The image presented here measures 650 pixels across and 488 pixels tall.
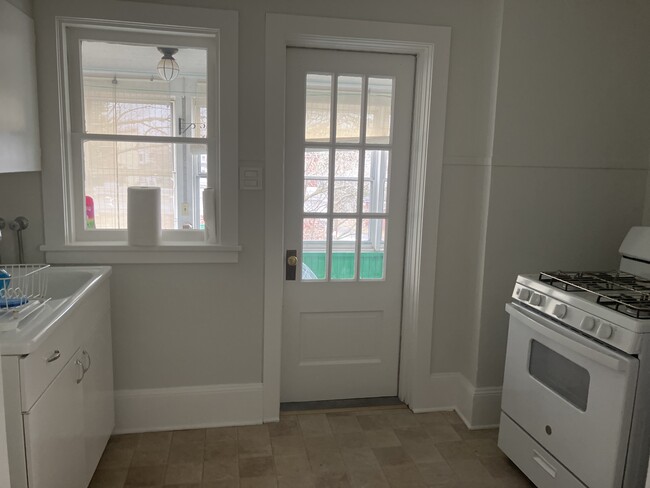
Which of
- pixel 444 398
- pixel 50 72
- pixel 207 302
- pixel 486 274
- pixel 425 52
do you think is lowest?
pixel 444 398

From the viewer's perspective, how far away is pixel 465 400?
9.64ft

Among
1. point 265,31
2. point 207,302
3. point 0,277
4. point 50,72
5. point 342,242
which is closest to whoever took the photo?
point 0,277

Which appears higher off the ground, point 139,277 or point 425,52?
point 425,52

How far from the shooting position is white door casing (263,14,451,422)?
8.48 feet

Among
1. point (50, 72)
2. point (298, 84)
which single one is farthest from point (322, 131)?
point (50, 72)

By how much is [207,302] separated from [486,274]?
59.0 inches

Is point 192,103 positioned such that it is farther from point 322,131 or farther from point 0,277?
point 0,277

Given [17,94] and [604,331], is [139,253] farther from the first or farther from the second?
[604,331]

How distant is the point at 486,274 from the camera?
2771 millimetres

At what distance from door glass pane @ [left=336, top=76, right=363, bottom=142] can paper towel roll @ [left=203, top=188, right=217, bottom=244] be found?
77 cm

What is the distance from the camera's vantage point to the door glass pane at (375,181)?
293cm

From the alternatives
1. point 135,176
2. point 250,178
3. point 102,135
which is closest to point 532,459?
point 250,178

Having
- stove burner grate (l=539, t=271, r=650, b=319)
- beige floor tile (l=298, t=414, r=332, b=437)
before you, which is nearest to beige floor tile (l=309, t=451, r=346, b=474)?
beige floor tile (l=298, t=414, r=332, b=437)

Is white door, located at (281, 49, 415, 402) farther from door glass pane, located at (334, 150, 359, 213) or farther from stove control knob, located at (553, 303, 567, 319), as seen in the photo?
stove control knob, located at (553, 303, 567, 319)
